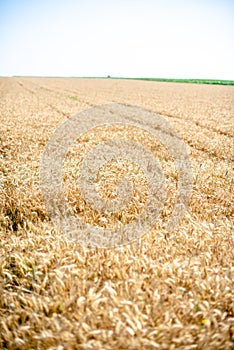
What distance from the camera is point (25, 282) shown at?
307 cm

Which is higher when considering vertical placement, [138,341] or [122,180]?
[122,180]

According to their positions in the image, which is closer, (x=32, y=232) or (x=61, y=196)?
(x=32, y=232)

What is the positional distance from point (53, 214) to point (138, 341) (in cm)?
272

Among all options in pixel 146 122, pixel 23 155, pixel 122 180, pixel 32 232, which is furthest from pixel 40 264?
pixel 146 122

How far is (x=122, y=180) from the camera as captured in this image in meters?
5.81

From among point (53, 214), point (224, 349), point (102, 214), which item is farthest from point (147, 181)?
point (224, 349)

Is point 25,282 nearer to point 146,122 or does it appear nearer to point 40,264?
point 40,264

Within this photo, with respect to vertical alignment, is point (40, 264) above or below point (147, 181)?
below

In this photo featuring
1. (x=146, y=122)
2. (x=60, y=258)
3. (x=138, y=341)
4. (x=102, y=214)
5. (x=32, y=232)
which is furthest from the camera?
(x=146, y=122)

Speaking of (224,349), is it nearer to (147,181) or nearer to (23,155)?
(147,181)

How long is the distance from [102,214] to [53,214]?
0.79 m

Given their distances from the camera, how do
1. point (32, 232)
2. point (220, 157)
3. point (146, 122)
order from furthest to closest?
point (146, 122), point (220, 157), point (32, 232)

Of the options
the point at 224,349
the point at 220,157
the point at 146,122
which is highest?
the point at 146,122

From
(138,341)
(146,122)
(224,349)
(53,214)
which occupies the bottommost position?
(224,349)
